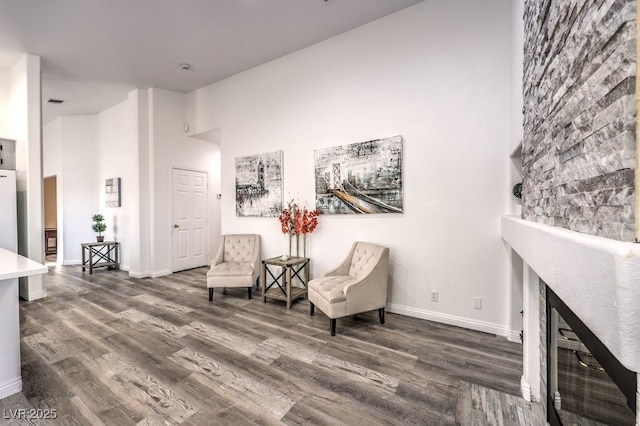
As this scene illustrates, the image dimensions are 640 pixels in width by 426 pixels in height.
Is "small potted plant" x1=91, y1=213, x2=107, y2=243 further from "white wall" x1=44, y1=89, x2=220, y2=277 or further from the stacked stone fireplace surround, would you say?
the stacked stone fireplace surround

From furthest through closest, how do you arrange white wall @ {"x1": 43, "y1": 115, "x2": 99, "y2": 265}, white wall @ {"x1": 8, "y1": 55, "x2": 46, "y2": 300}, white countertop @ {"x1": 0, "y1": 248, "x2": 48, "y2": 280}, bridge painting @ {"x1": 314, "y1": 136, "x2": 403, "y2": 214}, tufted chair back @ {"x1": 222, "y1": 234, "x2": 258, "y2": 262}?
white wall @ {"x1": 43, "y1": 115, "x2": 99, "y2": 265} < tufted chair back @ {"x1": 222, "y1": 234, "x2": 258, "y2": 262} < white wall @ {"x1": 8, "y1": 55, "x2": 46, "y2": 300} < bridge painting @ {"x1": 314, "y1": 136, "x2": 403, "y2": 214} < white countertop @ {"x1": 0, "y1": 248, "x2": 48, "y2": 280}

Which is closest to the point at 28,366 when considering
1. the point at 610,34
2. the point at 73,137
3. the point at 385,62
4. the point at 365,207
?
the point at 365,207

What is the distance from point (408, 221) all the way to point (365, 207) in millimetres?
542

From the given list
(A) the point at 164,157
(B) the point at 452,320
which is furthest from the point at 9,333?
(A) the point at 164,157

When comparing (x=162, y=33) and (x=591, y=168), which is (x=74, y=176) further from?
(x=591, y=168)

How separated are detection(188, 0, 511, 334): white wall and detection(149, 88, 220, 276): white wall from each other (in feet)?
8.96

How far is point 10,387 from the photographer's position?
1952mm

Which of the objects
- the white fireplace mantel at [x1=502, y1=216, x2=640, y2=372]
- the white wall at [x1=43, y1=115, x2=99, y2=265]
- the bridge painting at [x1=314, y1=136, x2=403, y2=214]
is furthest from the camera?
the white wall at [x1=43, y1=115, x2=99, y2=265]

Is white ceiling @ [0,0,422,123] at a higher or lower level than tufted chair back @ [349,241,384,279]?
higher

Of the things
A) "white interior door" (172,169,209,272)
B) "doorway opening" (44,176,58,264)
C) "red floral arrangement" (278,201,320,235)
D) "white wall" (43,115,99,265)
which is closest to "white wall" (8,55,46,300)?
"white interior door" (172,169,209,272)

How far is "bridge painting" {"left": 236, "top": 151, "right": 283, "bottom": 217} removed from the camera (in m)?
4.38

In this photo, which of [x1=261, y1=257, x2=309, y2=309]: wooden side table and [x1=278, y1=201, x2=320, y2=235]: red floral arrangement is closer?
[x1=261, y1=257, x2=309, y2=309]: wooden side table

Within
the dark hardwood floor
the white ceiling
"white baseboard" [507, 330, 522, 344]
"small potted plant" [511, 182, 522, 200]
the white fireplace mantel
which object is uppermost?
the white ceiling

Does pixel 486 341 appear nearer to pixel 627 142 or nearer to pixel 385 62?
pixel 627 142
